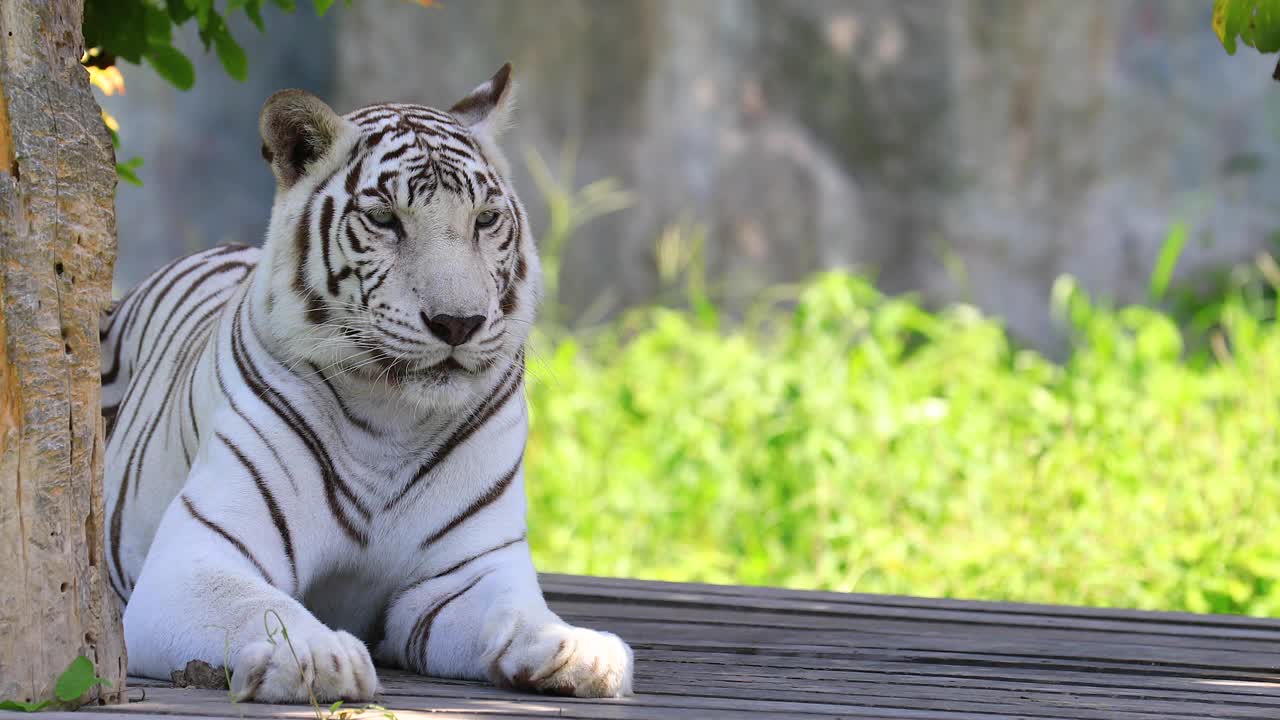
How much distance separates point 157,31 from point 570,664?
1.48 metres

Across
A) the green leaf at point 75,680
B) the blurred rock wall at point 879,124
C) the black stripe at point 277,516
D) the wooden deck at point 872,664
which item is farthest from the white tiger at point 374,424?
the blurred rock wall at point 879,124

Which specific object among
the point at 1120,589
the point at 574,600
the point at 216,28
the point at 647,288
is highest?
the point at 647,288

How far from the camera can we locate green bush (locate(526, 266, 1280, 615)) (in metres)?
3.69

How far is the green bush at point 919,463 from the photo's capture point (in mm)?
3689

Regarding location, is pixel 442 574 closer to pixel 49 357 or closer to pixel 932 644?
pixel 49 357

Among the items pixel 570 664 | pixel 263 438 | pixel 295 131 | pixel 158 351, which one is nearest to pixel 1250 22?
pixel 570 664

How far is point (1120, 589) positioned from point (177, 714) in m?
2.59

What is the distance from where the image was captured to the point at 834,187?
5832 mm

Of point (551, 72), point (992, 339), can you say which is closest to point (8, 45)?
point (992, 339)

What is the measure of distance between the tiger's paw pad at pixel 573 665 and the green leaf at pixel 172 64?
1304mm

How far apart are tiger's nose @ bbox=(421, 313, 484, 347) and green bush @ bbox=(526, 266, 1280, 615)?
199 cm

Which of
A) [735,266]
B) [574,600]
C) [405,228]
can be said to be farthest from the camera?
[735,266]

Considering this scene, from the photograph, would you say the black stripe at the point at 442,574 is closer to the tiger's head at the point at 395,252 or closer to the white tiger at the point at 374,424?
the white tiger at the point at 374,424

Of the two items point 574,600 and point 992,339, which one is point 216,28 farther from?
→ point 992,339
